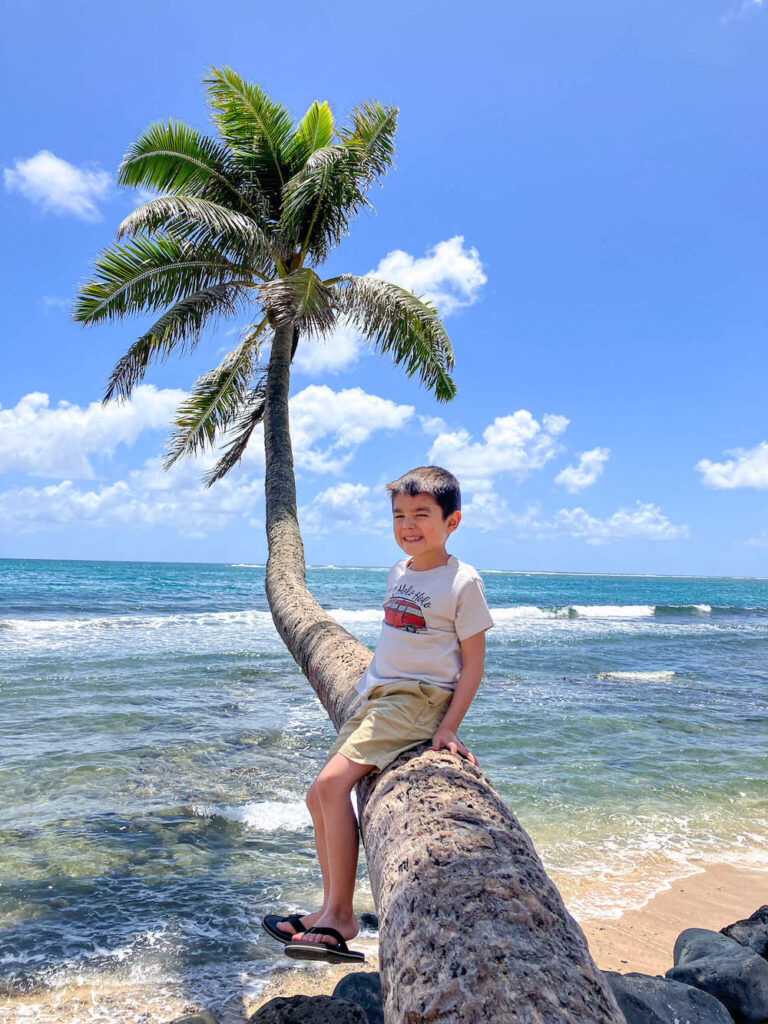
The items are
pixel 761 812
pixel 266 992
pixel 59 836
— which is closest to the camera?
pixel 266 992

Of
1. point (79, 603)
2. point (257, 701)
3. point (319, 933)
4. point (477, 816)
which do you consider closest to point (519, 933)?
point (477, 816)

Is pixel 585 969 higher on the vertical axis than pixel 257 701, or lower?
higher

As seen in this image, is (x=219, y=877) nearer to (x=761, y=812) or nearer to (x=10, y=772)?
(x=10, y=772)

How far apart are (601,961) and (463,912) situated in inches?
150

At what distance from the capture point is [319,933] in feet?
8.80

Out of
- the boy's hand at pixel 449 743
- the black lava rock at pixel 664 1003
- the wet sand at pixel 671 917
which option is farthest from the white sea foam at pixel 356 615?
the boy's hand at pixel 449 743

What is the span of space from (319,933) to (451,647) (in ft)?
4.06

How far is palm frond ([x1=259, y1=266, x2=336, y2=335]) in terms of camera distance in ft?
26.5

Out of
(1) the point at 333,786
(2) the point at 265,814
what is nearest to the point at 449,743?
(1) the point at 333,786

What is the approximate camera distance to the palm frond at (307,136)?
982 cm

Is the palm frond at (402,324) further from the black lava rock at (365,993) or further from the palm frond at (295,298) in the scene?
the black lava rock at (365,993)

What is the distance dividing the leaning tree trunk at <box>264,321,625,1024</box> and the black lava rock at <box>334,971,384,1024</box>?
61.6 inches

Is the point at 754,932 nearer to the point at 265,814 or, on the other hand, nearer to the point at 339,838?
the point at 339,838

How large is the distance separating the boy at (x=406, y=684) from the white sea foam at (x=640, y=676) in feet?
47.9
